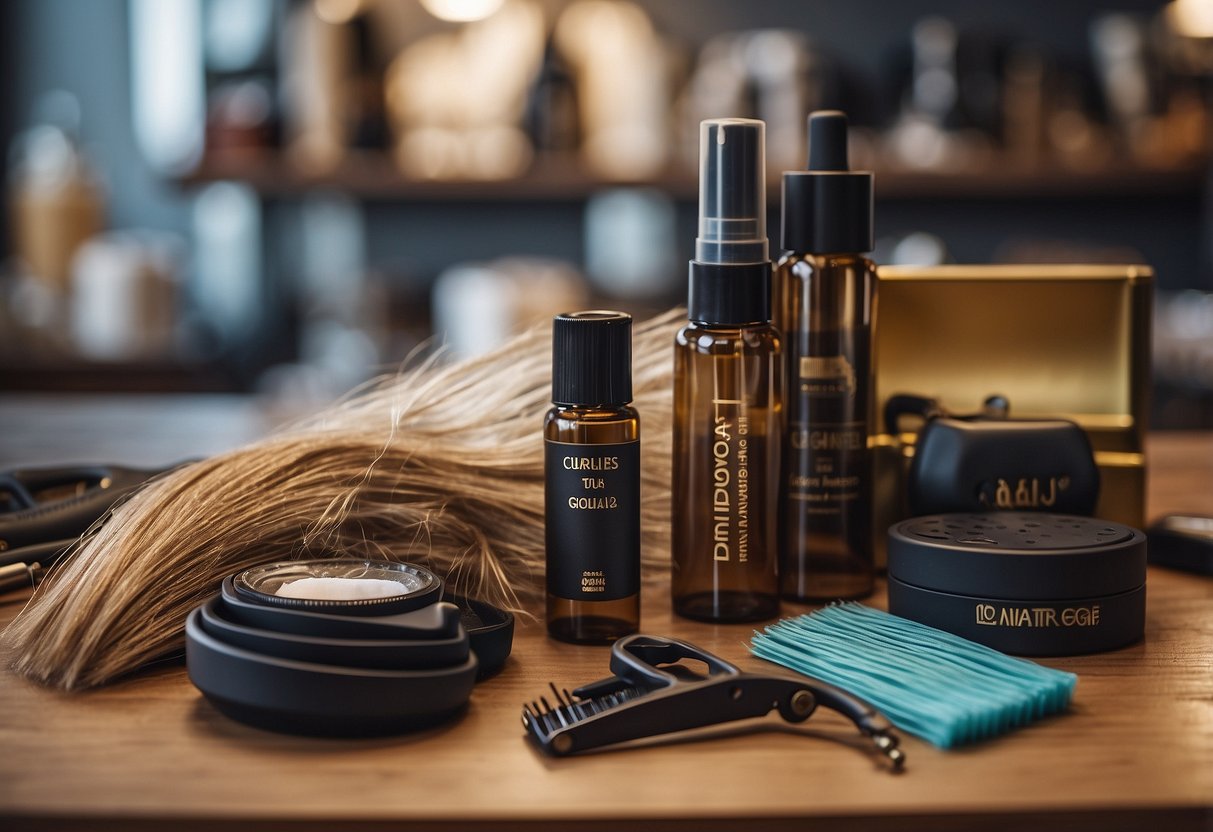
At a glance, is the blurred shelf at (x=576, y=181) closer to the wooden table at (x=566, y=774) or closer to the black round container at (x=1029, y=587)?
the black round container at (x=1029, y=587)

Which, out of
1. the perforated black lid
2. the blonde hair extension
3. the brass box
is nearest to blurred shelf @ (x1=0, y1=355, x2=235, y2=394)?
the blonde hair extension

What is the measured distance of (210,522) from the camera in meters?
0.57

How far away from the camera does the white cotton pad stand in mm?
507

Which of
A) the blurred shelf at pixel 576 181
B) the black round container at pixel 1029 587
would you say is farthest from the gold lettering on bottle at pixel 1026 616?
the blurred shelf at pixel 576 181

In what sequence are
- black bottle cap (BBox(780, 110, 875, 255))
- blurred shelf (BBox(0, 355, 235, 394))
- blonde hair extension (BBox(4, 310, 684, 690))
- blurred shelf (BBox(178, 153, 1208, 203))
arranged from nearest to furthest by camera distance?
blonde hair extension (BBox(4, 310, 684, 690)) → black bottle cap (BBox(780, 110, 875, 255)) → blurred shelf (BBox(0, 355, 235, 394)) → blurred shelf (BBox(178, 153, 1208, 203))

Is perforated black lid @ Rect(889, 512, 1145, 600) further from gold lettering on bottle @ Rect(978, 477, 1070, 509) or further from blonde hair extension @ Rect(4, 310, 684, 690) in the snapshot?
blonde hair extension @ Rect(4, 310, 684, 690)

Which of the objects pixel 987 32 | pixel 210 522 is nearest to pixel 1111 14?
pixel 987 32

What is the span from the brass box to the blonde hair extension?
0.13m

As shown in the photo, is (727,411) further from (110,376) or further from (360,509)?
(110,376)

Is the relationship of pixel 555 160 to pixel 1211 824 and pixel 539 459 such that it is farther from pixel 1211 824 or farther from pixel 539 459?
pixel 1211 824

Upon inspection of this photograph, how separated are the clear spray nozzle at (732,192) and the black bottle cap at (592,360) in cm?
7

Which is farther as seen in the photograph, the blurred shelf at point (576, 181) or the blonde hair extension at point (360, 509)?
the blurred shelf at point (576, 181)

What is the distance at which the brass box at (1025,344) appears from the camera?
720 millimetres

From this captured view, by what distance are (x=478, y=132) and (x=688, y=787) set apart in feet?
7.04
